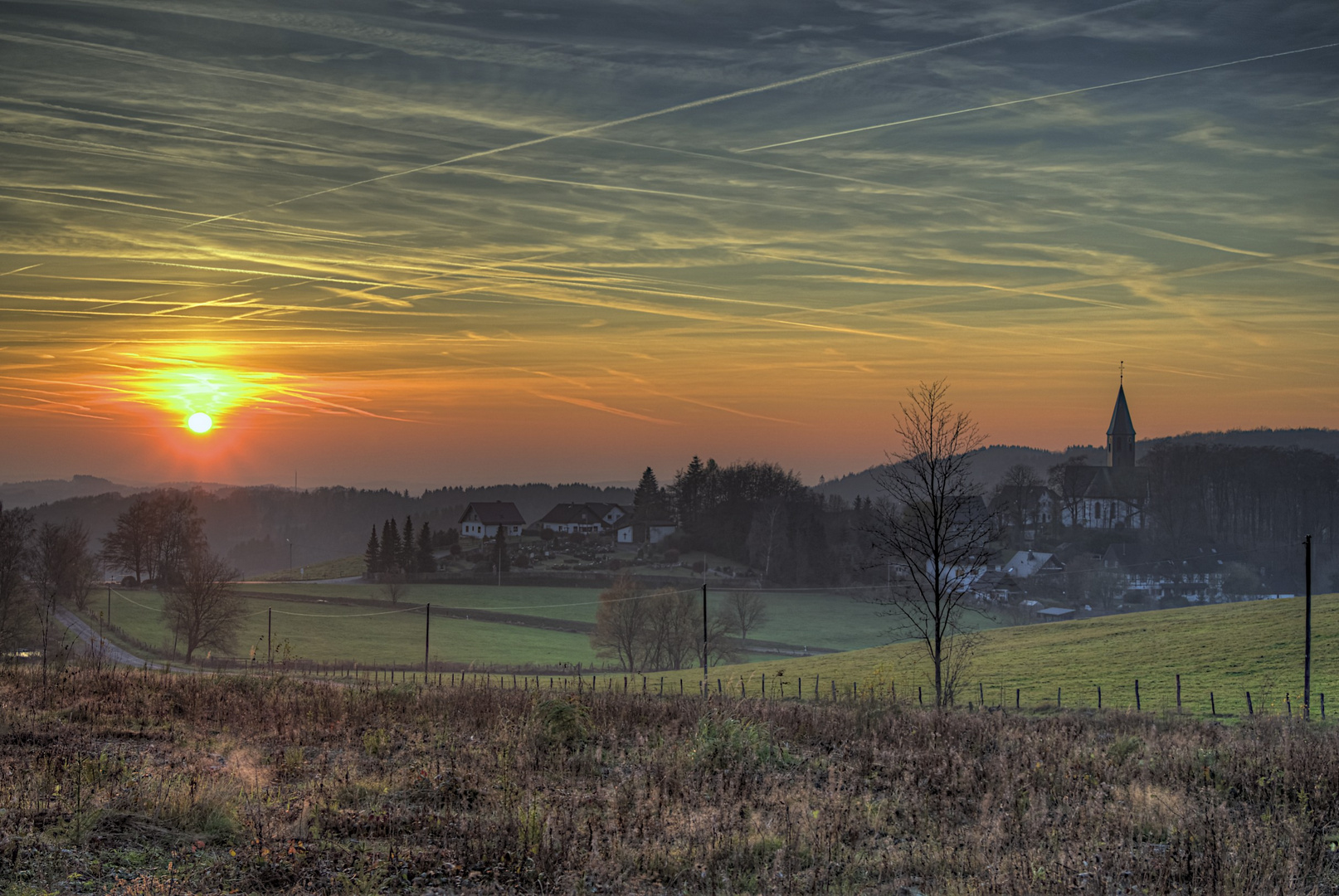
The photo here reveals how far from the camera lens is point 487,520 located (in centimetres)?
16925

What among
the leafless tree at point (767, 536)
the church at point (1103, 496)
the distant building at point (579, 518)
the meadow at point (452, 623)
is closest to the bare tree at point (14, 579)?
the meadow at point (452, 623)

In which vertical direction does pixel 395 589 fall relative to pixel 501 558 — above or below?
below

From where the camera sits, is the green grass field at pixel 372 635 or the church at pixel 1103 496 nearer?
the green grass field at pixel 372 635

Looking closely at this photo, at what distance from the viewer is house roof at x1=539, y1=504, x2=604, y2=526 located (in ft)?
576

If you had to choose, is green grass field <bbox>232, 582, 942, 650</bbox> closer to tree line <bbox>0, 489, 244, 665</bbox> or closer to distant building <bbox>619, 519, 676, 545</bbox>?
tree line <bbox>0, 489, 244, 665</bbox>

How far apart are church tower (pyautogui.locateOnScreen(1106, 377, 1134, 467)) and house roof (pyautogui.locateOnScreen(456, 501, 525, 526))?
110236mm

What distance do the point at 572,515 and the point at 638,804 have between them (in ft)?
550

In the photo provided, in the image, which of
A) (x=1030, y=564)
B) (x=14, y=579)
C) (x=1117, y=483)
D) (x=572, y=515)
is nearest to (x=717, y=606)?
(x=1030, y=564)

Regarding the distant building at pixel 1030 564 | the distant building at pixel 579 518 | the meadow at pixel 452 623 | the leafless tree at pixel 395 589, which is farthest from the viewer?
the distant building at pixel 579 518

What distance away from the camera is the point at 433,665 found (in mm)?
67312

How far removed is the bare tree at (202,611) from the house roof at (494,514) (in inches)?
3518

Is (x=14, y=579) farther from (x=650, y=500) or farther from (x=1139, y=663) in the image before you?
(x=650, y=500)

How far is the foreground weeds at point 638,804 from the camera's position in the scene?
8.21 meters

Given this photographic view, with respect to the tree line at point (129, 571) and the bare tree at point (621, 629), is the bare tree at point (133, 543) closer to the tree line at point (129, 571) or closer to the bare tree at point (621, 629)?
the tree line at point (129, 571)
